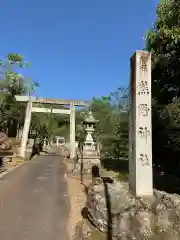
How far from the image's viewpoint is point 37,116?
45438 millimetres

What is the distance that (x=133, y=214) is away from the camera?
7145mm

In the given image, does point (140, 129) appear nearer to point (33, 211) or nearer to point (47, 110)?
point (33, 211)

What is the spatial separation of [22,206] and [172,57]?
382 inches

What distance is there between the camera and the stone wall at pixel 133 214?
694 cm

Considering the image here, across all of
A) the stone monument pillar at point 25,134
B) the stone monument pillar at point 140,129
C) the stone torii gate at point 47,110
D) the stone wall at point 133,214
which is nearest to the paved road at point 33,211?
the stone wall at point 133,214

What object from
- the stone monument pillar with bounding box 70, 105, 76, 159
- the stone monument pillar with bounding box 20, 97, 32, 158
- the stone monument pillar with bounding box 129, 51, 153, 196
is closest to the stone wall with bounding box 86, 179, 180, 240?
the stone monument pillar with bounding box 129, 51, 153, 196

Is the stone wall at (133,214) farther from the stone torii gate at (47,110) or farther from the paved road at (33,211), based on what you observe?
the stone torii gate at (47,110)

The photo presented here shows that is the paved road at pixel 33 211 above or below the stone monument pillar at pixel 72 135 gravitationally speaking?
below

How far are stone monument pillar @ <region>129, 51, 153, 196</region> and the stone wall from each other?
1.46ft

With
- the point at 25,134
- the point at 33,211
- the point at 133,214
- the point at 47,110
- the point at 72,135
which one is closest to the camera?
the point at 133,214

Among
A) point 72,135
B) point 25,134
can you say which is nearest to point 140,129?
point 25,134

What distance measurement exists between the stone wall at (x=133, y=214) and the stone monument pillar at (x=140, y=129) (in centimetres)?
44

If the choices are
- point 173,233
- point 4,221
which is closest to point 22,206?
point 4,221

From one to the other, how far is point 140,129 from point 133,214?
88.4 inches
